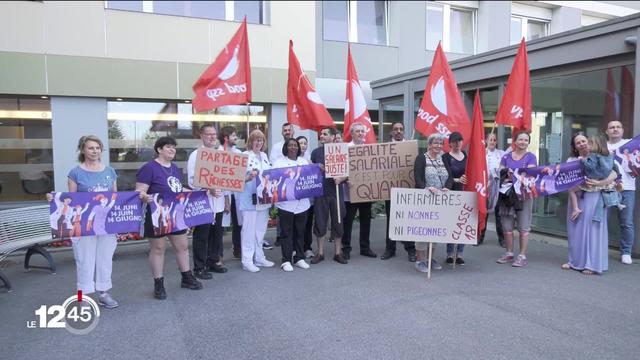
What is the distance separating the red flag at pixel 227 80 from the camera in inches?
254

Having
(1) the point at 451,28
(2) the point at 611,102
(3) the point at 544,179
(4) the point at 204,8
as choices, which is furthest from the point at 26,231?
(1) the point at 451,28

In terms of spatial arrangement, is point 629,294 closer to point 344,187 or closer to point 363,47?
point 344,187

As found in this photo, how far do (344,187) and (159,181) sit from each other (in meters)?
2.84

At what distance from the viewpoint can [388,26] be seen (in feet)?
45.5

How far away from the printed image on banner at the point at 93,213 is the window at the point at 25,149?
18.4 ft

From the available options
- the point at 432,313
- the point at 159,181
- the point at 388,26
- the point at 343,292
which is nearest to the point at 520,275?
the point at 432,313

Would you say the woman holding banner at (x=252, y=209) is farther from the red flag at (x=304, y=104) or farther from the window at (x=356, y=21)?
the window at (x=356, y=21)

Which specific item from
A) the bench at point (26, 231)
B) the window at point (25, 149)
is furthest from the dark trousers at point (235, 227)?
the window at point (25, 149)

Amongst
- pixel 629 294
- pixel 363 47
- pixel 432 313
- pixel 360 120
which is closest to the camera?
pixel 432 313

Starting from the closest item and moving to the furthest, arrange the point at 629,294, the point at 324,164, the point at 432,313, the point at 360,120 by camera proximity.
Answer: the point at 432,313 → the point at 629,294 → the point at 324,164 → the point at 360,120

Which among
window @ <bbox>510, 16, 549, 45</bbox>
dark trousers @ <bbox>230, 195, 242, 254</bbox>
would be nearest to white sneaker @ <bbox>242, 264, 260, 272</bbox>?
dark trousers @ <bbox>230, 195, 242, 254</bbox>

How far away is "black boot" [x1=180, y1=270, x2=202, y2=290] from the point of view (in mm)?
5520

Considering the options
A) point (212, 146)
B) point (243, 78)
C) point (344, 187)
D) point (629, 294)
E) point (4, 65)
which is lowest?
point (629, 294)

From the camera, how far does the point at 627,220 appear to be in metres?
6.57
